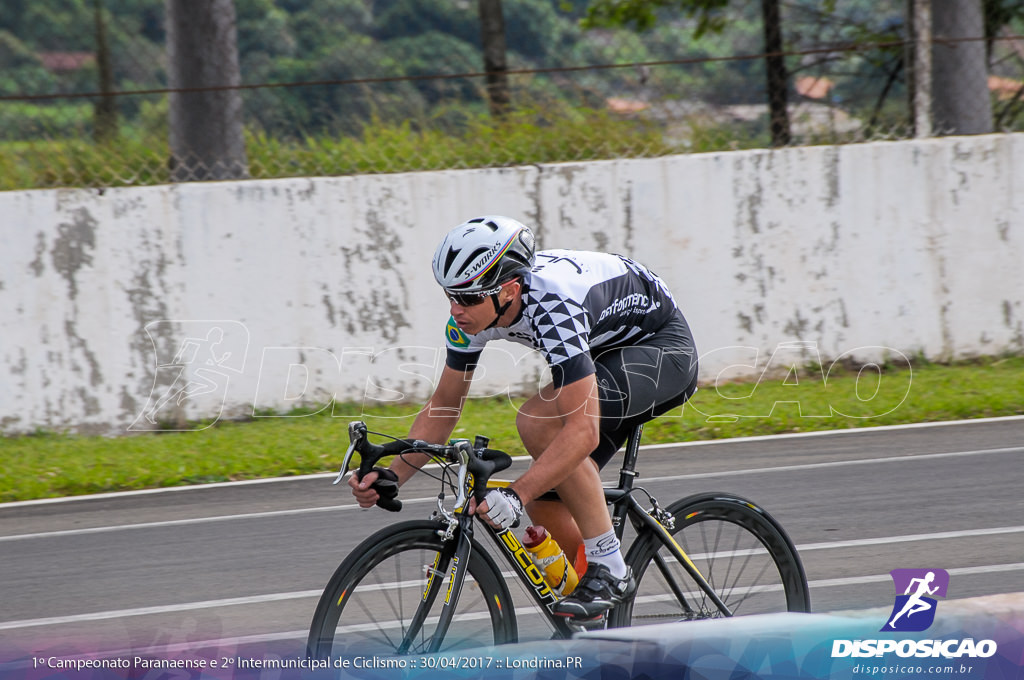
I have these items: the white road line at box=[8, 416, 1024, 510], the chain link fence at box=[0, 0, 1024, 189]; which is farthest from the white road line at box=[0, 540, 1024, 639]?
the chain link fence at box=[0, 0, 1024, 189]

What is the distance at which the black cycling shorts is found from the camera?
3719 millimetres

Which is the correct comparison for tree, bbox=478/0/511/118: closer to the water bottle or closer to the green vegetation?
the green vegetation

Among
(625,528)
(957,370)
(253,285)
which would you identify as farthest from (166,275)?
(957,370)

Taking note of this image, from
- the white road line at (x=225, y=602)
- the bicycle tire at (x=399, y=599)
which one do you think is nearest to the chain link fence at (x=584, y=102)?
the white road line at (x=225, y=602)

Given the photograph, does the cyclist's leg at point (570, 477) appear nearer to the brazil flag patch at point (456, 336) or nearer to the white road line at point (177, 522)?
the brazil flag patch at point (456, 336)

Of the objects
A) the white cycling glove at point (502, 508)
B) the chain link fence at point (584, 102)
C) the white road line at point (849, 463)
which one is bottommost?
the white road line at point (849, 463)

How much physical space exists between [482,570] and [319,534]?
9.42ft

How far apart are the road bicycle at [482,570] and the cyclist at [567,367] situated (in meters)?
0.11

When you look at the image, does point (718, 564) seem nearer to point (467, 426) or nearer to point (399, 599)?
point (399, 599)

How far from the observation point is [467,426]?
8500 mm

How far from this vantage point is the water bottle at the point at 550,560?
11.7ft

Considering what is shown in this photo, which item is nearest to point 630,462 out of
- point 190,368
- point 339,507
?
point 339,507

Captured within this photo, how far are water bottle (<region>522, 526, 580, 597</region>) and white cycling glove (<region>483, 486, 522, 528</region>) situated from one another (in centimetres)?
31

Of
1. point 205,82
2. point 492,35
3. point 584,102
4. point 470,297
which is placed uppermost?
point 492,35
